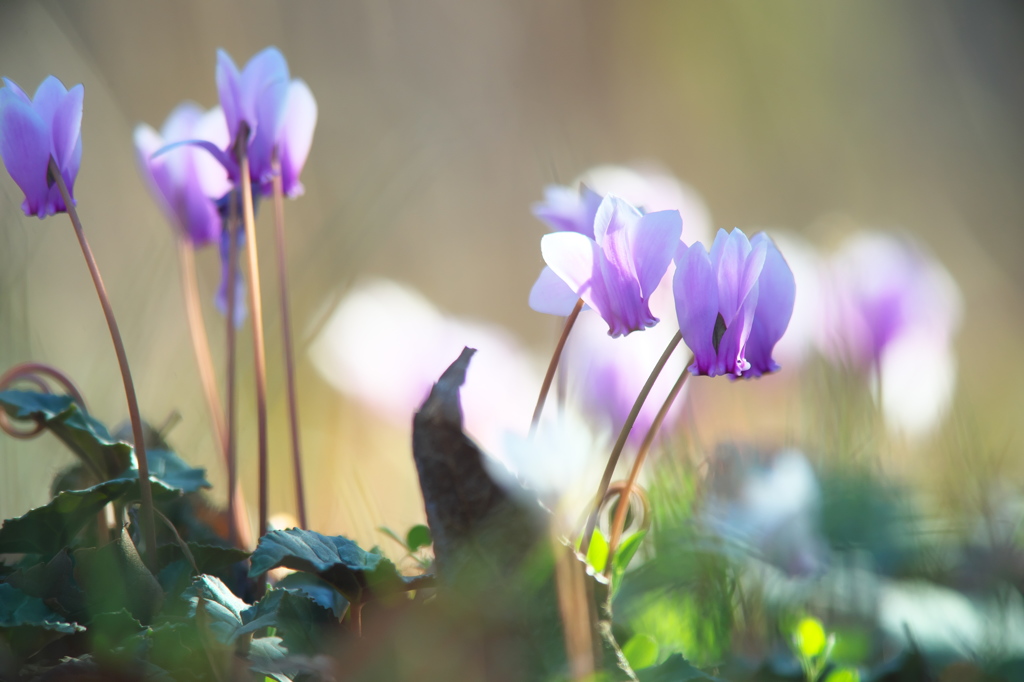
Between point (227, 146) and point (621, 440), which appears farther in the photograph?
point (227, 146)

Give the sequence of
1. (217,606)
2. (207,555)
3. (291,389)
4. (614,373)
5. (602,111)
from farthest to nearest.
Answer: (602,111)
(614,373)
(291,389)
(207,555)
(217,606)

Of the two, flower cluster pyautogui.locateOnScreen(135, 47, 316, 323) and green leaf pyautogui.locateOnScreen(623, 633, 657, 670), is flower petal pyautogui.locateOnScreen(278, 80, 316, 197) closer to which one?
flower cluster pyautogui.locateOnScreen(135, 47, 316, 323)

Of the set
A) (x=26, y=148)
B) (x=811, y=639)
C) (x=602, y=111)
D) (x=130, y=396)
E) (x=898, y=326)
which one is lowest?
(x=811, y=639)

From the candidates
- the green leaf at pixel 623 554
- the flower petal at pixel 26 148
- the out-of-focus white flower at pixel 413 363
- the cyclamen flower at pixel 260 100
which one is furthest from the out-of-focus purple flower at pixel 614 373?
the flower petal at pixel 26 148

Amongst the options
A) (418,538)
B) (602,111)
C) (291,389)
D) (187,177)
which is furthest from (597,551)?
(602,111)

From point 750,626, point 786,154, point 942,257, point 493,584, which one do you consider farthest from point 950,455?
point 786,154

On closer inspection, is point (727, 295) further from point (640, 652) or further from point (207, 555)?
point (207, 555)

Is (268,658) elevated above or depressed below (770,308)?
below

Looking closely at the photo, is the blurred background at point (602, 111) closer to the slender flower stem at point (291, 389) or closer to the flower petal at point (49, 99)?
the slender flower stem at point (291, 389)
